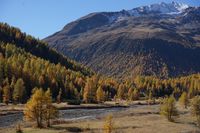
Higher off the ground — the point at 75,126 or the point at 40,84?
the point at 40,84

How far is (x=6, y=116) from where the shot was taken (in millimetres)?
129125

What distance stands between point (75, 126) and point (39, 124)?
9.00 metres

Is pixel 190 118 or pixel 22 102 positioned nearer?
pixel 190 118

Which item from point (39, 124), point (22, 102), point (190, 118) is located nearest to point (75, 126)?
point (39, 124)

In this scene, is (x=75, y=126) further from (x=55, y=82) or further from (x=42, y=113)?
(x=55, y=82)

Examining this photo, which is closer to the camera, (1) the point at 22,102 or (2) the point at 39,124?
(2) the point at 39,124

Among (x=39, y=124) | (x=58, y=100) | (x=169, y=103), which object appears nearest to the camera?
(x=39, y=124)

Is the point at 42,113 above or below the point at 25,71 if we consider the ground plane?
below

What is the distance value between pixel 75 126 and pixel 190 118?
156 feet

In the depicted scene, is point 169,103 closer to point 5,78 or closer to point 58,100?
point 58,100

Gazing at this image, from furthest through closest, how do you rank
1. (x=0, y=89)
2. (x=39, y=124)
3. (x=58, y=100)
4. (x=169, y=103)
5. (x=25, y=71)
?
1. (x=25, y=71)
2. (x=58, y=100)
3. (x=0, y=89)
4. (x=169, y=103)
5. (x=39, y=124)

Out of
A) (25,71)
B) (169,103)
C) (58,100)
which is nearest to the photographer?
(169,103)

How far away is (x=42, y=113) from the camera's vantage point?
341 ft

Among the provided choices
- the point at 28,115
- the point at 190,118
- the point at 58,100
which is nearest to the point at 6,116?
the point at 28,115
